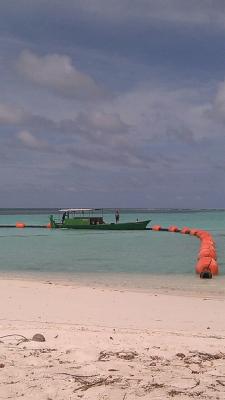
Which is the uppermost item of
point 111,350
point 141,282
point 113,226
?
point 113,226

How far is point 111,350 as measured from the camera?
6.14 metres

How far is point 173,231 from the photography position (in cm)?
5747

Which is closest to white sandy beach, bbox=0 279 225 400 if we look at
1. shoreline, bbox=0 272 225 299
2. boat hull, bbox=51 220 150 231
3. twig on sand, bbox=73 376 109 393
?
twig on sand, bbox=73 376 109 393

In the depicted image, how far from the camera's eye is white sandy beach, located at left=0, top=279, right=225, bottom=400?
15.6 ft

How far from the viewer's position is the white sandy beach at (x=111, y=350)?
475cm

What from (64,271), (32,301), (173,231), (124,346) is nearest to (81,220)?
(173,231)

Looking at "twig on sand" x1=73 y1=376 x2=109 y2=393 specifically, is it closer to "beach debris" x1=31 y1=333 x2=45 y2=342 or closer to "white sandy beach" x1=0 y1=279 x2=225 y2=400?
"white sandy beach" x1=0 y1=279 x2=225 y2=400

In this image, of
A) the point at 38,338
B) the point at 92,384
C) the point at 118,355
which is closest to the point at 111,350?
the point at 118,355

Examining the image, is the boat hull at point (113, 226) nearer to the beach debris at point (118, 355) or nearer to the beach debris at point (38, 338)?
the beach debris at point (38, 338)

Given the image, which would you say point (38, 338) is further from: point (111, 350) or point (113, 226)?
point (113, 226)

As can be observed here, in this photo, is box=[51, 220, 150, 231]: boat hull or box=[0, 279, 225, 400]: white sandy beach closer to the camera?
box=[0, 279, 225, 400]: white sandy beach

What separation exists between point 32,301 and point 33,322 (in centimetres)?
239

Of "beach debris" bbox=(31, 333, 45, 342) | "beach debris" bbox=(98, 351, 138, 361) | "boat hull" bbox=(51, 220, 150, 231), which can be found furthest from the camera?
"boat hull" bbox=(51, 220, 150, 231)

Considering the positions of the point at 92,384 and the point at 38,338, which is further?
the point at 38,338
